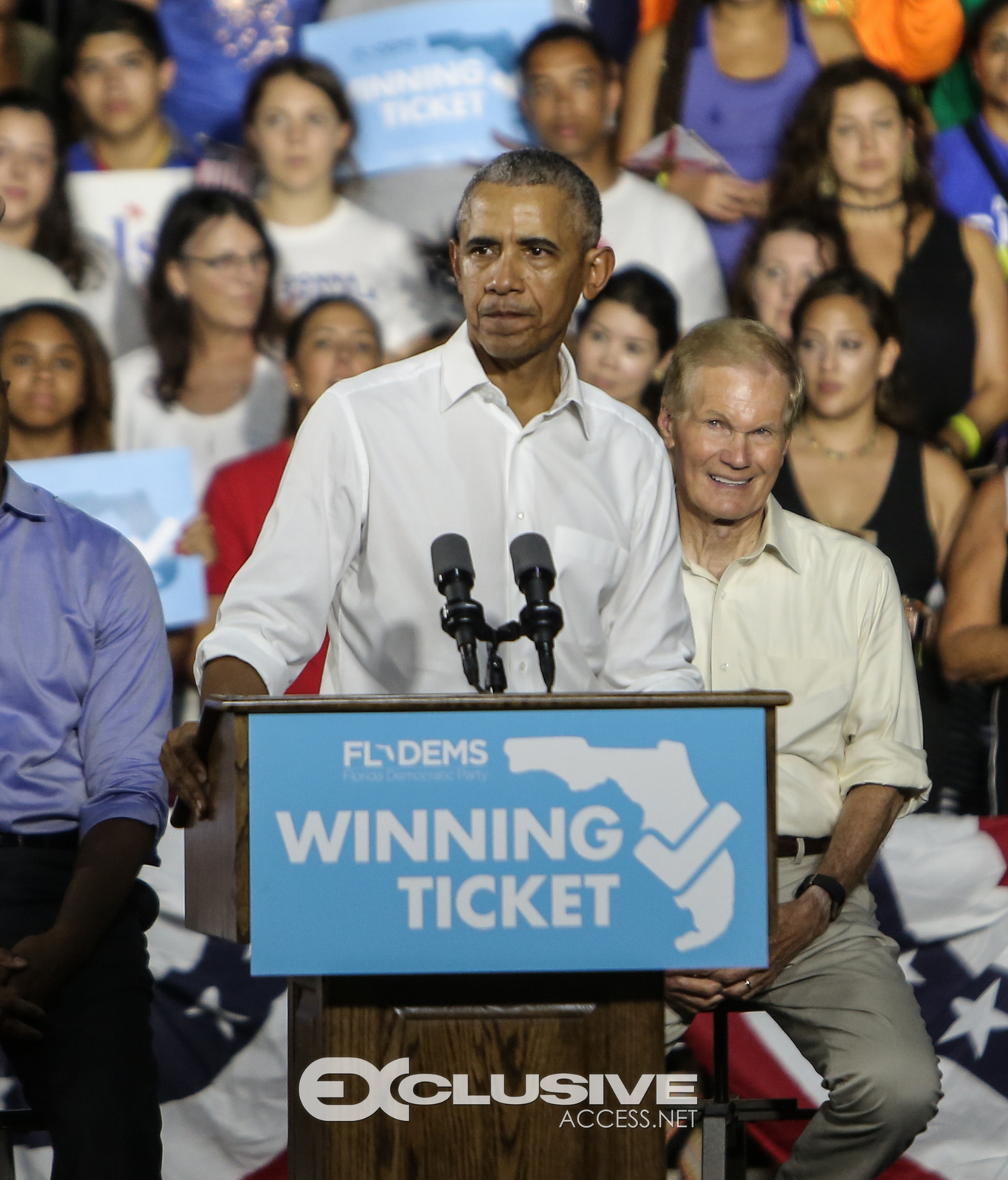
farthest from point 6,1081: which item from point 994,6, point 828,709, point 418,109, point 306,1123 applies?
point 994,6

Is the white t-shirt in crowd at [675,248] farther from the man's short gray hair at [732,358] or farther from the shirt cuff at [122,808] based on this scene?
the shirt cuff at [122,808]

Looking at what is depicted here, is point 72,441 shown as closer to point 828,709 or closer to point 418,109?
point 418,109

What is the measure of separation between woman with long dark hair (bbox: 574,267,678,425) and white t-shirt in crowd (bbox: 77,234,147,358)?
4.10 ft

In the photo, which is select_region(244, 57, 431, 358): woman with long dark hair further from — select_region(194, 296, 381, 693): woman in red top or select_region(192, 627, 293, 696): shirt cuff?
select_region(192, 627, 293, 696): shirt cuff

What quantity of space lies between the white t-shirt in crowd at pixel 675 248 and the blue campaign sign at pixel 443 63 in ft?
1.16

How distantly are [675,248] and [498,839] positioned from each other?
9.72 feet

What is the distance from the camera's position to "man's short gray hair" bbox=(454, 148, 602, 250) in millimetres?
2125

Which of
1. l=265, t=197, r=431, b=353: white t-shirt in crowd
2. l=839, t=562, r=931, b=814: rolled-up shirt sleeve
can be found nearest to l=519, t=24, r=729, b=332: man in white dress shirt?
l=265, t=197, r=431, b=353: white t-shirt in crowd

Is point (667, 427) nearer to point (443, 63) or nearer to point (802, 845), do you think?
point (802, 845)

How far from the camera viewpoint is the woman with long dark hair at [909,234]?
4.21m

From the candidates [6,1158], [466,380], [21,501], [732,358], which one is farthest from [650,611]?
[6,1158]

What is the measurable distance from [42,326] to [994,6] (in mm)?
2817

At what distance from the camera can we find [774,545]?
114 inches

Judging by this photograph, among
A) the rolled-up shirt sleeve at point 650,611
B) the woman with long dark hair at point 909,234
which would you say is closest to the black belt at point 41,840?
the rolled-up shirt sleeve at point 650,611
